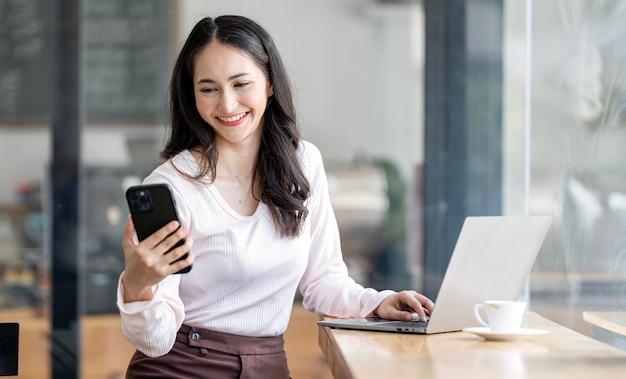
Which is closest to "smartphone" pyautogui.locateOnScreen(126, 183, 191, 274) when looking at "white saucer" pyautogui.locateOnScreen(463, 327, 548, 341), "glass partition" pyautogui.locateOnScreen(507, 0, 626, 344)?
"white saucer" pyautogui.locateOnScreen(463, 327, 548, 341)

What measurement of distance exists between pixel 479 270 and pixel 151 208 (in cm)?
60

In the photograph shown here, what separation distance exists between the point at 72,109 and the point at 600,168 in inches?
77.9

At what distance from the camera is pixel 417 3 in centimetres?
365

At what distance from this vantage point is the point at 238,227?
1964mm

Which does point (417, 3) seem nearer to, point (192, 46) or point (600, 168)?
point (600, 168)

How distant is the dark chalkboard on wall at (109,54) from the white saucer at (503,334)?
2.08 m

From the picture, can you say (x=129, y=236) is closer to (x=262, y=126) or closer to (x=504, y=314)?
(x=262, y=126)

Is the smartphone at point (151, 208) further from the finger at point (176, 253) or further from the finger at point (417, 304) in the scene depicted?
the finger at point (417, 304)

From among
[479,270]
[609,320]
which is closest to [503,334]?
[479,270]

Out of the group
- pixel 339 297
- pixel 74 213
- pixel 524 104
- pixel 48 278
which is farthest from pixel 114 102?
pixel 339 297

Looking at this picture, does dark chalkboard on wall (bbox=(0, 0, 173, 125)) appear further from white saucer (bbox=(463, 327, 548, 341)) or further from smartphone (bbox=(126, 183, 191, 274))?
white saucer (bbox=(463, 327, 548, 341))

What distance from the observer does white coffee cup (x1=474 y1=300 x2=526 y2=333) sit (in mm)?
1689

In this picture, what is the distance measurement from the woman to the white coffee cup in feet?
0.72

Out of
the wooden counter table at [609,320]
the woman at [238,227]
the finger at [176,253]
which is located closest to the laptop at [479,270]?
the woman at [238,227]
